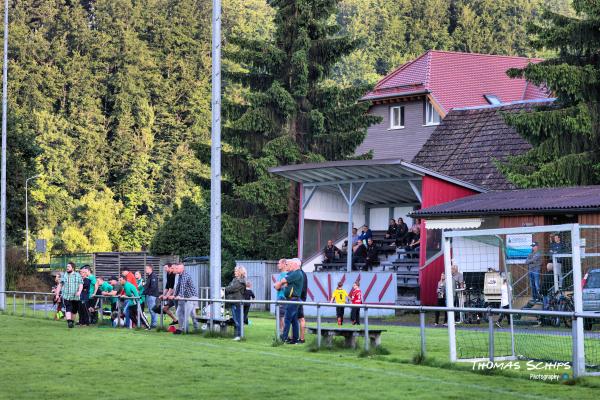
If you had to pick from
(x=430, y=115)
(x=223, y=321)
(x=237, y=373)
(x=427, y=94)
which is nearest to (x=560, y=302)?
(x=223, y=321)

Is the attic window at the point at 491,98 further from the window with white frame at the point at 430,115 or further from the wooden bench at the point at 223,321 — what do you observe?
the wooden bench at the point at 223,321

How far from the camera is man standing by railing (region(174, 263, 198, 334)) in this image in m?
28.5

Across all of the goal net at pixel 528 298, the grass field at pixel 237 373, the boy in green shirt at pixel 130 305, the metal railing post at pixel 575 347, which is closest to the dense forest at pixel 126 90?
the boy in green shirt at pixel 130 305

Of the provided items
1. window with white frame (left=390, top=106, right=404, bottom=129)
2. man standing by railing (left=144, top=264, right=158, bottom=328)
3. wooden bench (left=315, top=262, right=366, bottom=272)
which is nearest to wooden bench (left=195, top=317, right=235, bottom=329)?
man standing by railing (left=144, top=264, right=158, bottom=328)

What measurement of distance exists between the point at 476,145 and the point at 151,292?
2011 cm

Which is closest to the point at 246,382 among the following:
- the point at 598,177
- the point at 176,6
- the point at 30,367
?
the point at 30,367

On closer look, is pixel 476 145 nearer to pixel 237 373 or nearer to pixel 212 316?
pixel 212 316

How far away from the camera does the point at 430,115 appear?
200 feet

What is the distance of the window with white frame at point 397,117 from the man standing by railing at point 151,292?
31.5m

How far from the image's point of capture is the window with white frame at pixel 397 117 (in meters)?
62.4

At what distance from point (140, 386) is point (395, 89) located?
1845 inches

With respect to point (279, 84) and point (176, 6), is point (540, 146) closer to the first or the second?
point (279, 84)

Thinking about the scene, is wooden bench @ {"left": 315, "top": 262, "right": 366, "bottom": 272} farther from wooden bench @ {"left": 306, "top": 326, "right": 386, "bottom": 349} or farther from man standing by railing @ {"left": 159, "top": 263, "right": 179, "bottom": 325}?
wooden bench @ {"left": 306, "top": 326, "right": 386, "bottom": 349}

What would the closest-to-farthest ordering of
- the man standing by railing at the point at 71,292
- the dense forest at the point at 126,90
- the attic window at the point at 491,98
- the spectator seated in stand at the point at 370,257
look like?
the man standing by railing at the point at 71,292, the spectator seated in stand at the point at 370,257, the attic window at the point at 491,98, the dense forest at the point at 126,90
